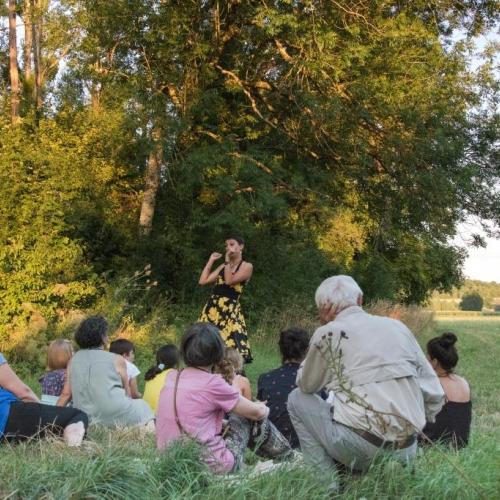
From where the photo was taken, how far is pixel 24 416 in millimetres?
5168

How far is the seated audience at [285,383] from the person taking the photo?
5570 millimetres

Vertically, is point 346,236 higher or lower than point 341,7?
lower

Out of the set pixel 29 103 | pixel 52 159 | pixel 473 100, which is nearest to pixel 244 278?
pixel 52 159

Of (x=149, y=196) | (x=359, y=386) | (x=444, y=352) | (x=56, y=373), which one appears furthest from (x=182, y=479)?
(x=149, y=196)

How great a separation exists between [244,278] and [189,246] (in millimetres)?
7994

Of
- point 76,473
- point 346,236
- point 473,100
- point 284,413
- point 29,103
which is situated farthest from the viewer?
point 346,236

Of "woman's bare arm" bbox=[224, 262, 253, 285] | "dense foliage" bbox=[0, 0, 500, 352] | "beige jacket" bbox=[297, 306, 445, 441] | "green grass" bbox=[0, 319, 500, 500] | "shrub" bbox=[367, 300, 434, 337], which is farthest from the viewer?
"shrub" bbox=[367, 300, 434, 337]

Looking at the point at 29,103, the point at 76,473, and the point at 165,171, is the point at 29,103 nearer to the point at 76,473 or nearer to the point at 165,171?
the point at 165,171

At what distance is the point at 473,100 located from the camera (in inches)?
625

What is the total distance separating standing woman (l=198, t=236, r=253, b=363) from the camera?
8.12m

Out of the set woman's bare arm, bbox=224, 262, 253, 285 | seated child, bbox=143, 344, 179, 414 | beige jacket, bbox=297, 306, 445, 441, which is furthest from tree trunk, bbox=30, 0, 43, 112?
beige jacket, bbox=297, 306, 445, 441

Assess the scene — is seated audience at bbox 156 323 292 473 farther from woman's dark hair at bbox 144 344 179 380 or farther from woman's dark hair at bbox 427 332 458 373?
woman's dark hair at bbox 144 344 179 380

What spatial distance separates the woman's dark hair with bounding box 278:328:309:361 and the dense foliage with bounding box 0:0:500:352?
7.25m

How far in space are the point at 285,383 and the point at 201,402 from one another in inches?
52.7
